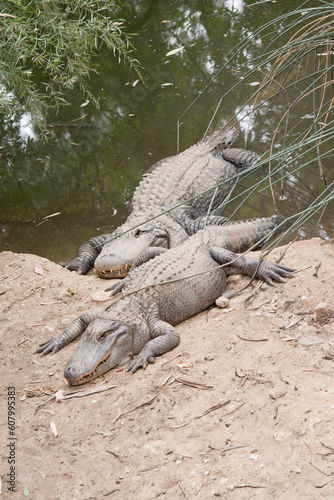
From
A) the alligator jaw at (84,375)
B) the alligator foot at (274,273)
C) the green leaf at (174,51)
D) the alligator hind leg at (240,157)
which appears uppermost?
the green leaf at (174,51)

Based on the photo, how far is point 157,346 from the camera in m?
4.13

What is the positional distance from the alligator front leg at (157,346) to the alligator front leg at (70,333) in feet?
1.97

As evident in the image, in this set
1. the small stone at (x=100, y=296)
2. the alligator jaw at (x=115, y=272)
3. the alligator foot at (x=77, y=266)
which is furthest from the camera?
the alligator foot at (x=77, y=266)

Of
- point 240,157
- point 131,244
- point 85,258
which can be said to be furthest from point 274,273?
point 240,157

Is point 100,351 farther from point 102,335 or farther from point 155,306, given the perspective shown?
point 155,306

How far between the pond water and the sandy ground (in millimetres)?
1817

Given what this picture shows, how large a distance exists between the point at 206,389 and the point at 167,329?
1058mm

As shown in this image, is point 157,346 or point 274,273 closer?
point 157,346

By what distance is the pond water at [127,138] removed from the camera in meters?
6.82

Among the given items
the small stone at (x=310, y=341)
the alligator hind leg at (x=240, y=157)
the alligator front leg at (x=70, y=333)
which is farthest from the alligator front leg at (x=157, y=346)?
the alligator hind leg at (x=240, y=157)

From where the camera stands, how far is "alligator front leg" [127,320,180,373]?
4.05 meters

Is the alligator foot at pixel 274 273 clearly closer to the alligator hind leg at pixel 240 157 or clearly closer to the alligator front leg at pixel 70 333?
the alligator front leg at pixel 70 333

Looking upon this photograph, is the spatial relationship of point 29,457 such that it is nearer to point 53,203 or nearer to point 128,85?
point 53,203

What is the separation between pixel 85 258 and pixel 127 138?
8.40 feet
